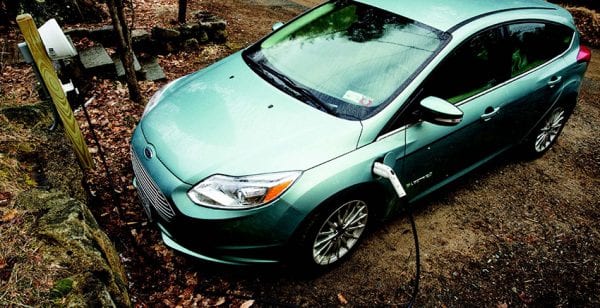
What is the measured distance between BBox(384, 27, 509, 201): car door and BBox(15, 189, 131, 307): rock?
194 centimetres

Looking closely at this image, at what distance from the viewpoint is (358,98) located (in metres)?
2.82

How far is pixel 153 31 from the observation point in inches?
226

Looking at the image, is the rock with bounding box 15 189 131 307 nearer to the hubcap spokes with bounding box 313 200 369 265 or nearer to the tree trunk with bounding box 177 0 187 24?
the hubcap spokes with bounding box 313 200 369 265

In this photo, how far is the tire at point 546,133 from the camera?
414 cm

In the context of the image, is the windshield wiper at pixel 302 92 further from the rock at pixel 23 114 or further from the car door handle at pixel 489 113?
the rock at pixel 23 114

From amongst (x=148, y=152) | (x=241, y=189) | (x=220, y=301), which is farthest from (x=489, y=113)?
(x=148, y=152)

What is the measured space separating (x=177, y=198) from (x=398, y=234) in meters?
1.97

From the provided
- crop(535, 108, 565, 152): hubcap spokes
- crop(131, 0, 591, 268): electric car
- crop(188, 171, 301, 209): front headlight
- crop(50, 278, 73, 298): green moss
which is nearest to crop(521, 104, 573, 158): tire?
crop(535, 108, 565, 152): hubcap spokes

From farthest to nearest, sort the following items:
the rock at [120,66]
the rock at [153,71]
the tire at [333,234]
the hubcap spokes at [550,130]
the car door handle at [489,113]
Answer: the rock at [153,71] → the rock at [120,66] → the hubcap spokes at [550,130] → the car door handle at [489,113] → the tire at [333,234]

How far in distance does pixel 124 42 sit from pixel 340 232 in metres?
3.15

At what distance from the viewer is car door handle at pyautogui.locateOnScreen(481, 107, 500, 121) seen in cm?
326

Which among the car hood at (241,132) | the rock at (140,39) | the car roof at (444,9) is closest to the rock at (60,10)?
the rock at (140,39)

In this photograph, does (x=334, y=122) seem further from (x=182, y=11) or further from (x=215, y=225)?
(x=182, y=11)

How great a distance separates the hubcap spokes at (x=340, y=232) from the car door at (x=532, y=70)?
1694mm
